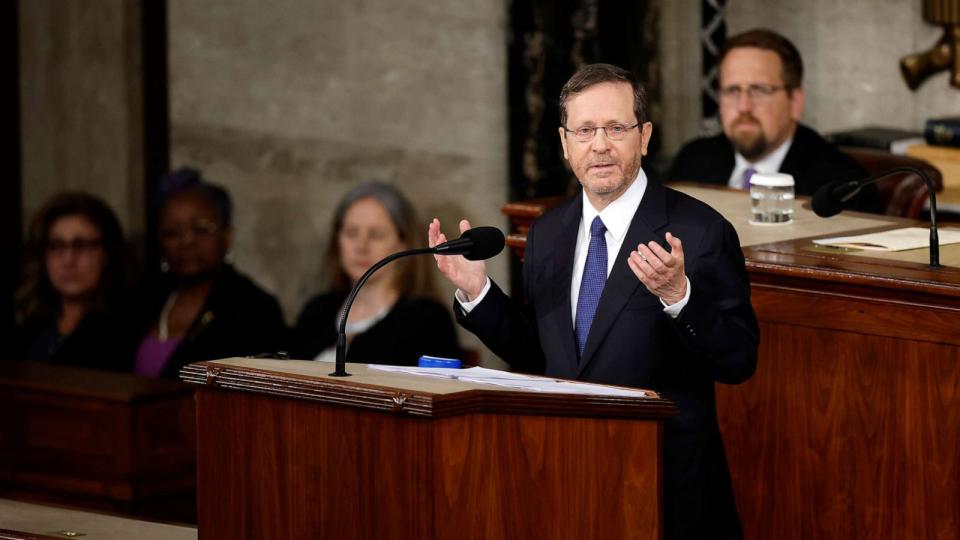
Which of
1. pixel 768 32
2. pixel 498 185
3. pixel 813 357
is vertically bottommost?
pixel 813 357

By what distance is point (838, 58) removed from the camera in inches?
244

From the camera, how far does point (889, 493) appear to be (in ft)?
12.0

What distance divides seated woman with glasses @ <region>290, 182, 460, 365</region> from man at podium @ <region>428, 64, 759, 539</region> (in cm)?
213

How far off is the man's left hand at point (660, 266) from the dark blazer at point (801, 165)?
6.57 feet

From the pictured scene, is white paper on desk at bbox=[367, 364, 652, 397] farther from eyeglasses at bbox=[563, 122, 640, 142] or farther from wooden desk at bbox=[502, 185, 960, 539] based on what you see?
wooden desk at bbox=[502, 185, 960, 539]

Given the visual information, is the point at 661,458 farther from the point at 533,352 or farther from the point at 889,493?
the point at 889,493

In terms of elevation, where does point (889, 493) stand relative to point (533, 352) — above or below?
below

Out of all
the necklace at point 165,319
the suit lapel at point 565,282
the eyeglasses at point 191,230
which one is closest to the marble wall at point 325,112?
the eyeglasses at point 191,230

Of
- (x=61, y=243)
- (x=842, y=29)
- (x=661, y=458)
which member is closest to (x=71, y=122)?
(x=61, y=243)

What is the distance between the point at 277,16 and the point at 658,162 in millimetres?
1836

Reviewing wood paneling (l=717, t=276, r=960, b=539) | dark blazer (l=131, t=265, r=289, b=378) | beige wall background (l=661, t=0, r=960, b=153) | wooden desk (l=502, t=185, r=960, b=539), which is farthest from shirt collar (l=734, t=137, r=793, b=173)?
dark blazer (l=131, t=265, r=289, b=378)

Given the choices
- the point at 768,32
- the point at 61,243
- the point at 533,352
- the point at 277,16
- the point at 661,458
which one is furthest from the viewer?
the point at 277,16

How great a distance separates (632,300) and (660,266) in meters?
0.27

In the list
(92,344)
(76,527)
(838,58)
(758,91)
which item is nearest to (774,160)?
(758,91)
